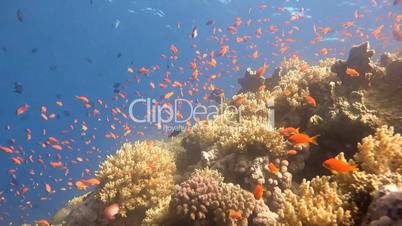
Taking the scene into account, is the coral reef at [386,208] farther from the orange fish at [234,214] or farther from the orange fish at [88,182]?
the orange fish at [88,182]

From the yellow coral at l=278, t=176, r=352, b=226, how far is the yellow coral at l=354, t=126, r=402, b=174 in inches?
34.4

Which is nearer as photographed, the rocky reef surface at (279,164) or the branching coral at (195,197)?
the rocky reef surface at (279,164)

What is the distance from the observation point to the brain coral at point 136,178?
7.38m

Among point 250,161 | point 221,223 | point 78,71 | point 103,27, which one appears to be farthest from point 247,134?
point 78,71

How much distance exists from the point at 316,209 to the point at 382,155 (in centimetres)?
184

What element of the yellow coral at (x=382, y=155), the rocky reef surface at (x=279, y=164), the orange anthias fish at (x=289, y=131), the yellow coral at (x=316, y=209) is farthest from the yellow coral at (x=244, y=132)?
the yellow coral at (x=316, y=209)

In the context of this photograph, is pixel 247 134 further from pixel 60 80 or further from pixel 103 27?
pixel 60 80

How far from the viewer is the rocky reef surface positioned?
4.70 metres

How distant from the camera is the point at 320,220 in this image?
13.3 feet

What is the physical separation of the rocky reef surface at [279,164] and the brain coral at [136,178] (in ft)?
0.08

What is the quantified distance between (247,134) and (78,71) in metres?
66.0

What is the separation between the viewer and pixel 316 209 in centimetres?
419

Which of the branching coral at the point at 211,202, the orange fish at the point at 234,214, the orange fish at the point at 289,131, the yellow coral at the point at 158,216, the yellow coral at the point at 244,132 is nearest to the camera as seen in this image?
the orange fish at the point at 234,214

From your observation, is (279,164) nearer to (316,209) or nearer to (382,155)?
(382,155)
